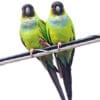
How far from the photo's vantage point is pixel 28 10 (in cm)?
724

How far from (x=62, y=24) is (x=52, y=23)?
122mm

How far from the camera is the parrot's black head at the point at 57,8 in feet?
23.0

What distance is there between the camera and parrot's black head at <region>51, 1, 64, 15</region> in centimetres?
700

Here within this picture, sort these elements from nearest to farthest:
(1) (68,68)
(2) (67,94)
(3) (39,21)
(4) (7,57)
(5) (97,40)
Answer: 1. (5) (97,40)
2. (4) (7,57)
3. (2) (67,94)
4. (1) (68,68)
5. (3) (39,21)

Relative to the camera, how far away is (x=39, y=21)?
7.16m

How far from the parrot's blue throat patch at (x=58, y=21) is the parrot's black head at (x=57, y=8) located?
0.24 ft

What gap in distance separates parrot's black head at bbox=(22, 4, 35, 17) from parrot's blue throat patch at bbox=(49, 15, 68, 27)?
0.35m

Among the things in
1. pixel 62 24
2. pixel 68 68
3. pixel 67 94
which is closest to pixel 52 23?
pixel 62 24

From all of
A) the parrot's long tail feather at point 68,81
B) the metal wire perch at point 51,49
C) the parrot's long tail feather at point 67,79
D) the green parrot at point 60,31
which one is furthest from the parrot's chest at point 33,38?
the metal wire perch at point 51,49

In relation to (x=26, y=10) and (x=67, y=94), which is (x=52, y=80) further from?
(x=26, y=10)

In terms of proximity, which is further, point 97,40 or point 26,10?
point 26,10

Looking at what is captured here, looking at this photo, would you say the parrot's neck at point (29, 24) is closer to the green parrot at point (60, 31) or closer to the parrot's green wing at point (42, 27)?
the parrot's green wing at point (42, 27)

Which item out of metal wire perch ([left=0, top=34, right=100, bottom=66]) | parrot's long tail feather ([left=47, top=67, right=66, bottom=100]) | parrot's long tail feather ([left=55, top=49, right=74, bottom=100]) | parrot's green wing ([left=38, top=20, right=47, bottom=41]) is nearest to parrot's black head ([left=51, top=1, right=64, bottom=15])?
parrot's green wing ([left=38, top=20, right=47, bottom=41])

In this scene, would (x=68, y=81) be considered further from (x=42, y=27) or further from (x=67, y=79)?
(x=42, y=27)
